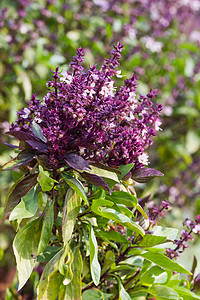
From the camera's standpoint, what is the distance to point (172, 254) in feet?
3.22

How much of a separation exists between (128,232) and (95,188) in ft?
0.50

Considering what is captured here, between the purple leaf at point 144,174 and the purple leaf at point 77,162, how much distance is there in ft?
0.56

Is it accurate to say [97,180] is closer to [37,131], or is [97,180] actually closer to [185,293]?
[37,131]

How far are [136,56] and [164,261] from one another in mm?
2403

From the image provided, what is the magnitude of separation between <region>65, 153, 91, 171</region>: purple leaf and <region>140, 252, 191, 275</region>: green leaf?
286 mm

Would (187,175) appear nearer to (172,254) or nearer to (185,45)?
(185,45)

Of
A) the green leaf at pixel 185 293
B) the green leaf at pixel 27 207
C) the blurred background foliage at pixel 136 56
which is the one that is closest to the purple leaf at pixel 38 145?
the green leaf at pixel 27 207

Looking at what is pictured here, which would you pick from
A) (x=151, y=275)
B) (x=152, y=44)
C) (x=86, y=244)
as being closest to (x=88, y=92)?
(x=86, y=244)

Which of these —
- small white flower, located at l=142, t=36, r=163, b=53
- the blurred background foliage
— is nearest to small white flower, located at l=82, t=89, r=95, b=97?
the blurred background foliage

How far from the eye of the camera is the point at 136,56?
300 centimetres

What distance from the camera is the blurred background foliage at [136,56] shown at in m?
2.68

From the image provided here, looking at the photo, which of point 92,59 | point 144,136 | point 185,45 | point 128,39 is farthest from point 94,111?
point 185,45

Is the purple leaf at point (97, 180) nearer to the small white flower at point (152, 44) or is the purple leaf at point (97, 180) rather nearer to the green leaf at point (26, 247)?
the green leaf at point (26, 247)

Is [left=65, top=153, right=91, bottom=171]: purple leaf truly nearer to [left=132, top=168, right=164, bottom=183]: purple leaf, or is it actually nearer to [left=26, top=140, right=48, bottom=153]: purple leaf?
[left=26, top=140, right=48, bottom=153]: purple leaf
